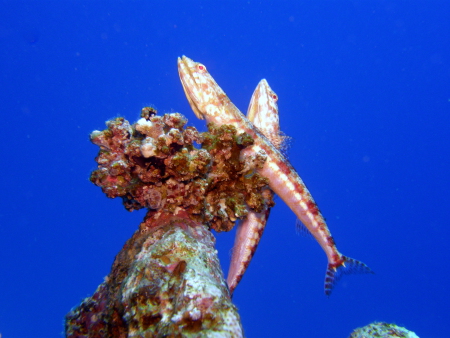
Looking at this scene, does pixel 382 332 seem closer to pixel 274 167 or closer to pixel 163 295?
pixel 274 167

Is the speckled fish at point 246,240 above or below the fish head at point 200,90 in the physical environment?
below

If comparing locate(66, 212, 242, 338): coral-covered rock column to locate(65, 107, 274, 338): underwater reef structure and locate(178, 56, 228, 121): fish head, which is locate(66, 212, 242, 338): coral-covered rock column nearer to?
locate(65, 107, 274, 338): underwater reef structure

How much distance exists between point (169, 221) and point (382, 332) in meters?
2.86

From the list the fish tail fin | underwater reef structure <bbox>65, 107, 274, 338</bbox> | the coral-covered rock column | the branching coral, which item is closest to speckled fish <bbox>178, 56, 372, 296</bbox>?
the fish tail fin

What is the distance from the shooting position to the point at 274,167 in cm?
452

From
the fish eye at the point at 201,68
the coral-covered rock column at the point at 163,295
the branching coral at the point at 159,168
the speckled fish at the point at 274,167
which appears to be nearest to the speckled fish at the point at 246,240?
the speckled fish at the point at 274,167

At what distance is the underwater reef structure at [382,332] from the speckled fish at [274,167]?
1063 millimetres

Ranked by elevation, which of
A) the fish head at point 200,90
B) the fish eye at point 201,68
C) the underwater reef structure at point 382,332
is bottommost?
the underwater reef structure at point 382,332

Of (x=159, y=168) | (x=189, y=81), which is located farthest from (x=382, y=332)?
(x=189, y=81)

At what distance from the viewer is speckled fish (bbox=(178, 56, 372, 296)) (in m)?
4.55

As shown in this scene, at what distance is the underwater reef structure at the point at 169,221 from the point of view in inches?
78.4

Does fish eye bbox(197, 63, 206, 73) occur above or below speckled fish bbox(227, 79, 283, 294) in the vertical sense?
above

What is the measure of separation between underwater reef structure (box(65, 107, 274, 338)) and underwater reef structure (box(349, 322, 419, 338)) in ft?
6.44

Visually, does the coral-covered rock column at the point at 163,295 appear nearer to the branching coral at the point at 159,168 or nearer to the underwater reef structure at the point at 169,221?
the underwater reef structure at the point at 169,221
